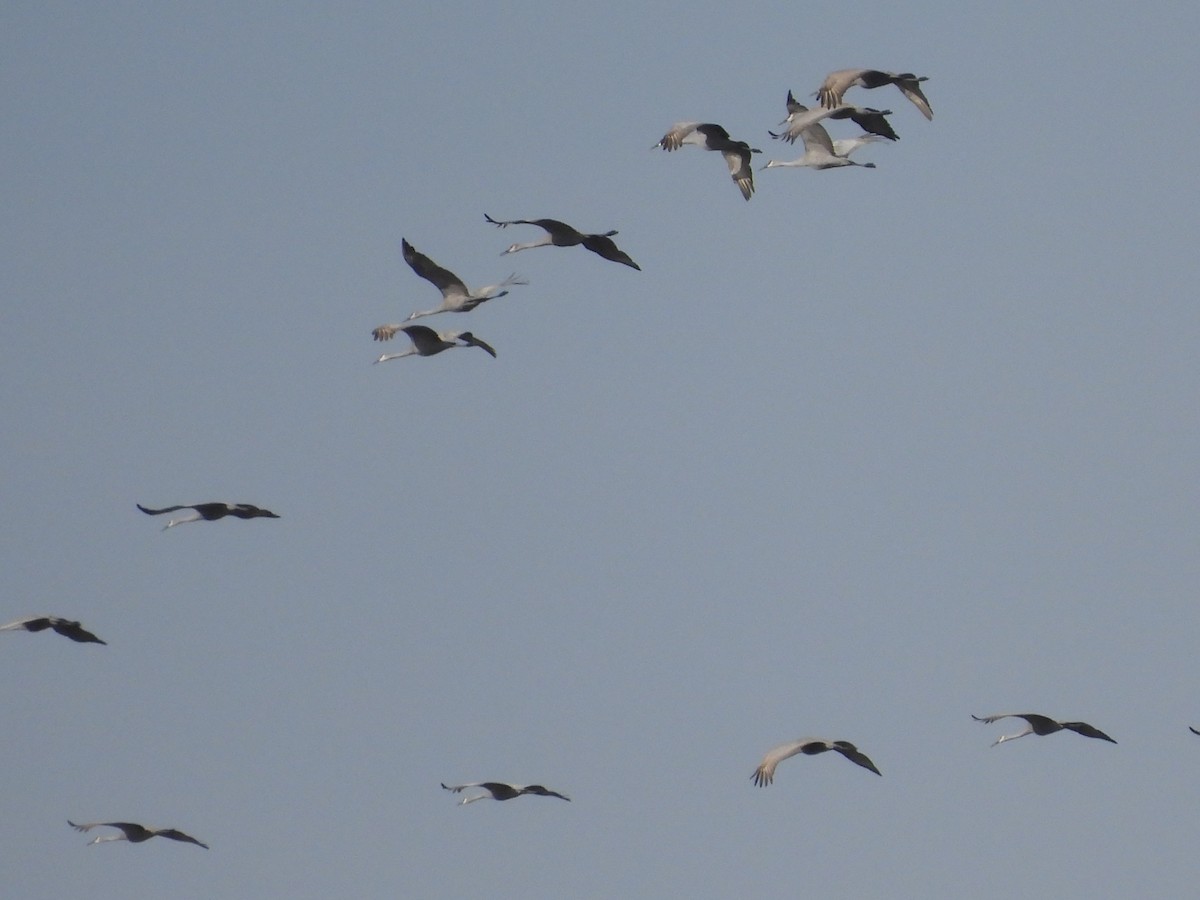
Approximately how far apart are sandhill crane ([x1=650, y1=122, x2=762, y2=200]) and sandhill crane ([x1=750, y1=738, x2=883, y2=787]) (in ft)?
32.4

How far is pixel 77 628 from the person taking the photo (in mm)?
40562

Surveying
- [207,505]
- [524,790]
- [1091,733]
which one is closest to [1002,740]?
[1091,733]

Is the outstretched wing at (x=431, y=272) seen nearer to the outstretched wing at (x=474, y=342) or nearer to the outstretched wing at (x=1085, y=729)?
the outstretched wing at (x=474, y=342)

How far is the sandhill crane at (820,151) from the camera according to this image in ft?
148

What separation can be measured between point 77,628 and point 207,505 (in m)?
2.88

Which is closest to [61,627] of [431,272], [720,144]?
[431,272]

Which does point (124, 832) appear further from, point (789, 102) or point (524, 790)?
point (789, 102)

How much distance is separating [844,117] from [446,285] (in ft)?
23.8

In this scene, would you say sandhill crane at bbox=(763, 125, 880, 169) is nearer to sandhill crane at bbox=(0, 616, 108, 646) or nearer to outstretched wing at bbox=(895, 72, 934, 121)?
outstretched wing at bbox=(895, 72, 934, 121)

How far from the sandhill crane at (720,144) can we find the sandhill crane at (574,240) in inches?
85.6

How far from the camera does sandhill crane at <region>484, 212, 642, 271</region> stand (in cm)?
4000

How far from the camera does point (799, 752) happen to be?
39.4 m

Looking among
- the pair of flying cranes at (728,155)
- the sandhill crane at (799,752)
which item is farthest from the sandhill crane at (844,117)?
the sandhill crane at (799,752)

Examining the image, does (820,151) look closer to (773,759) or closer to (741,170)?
(741,170)
